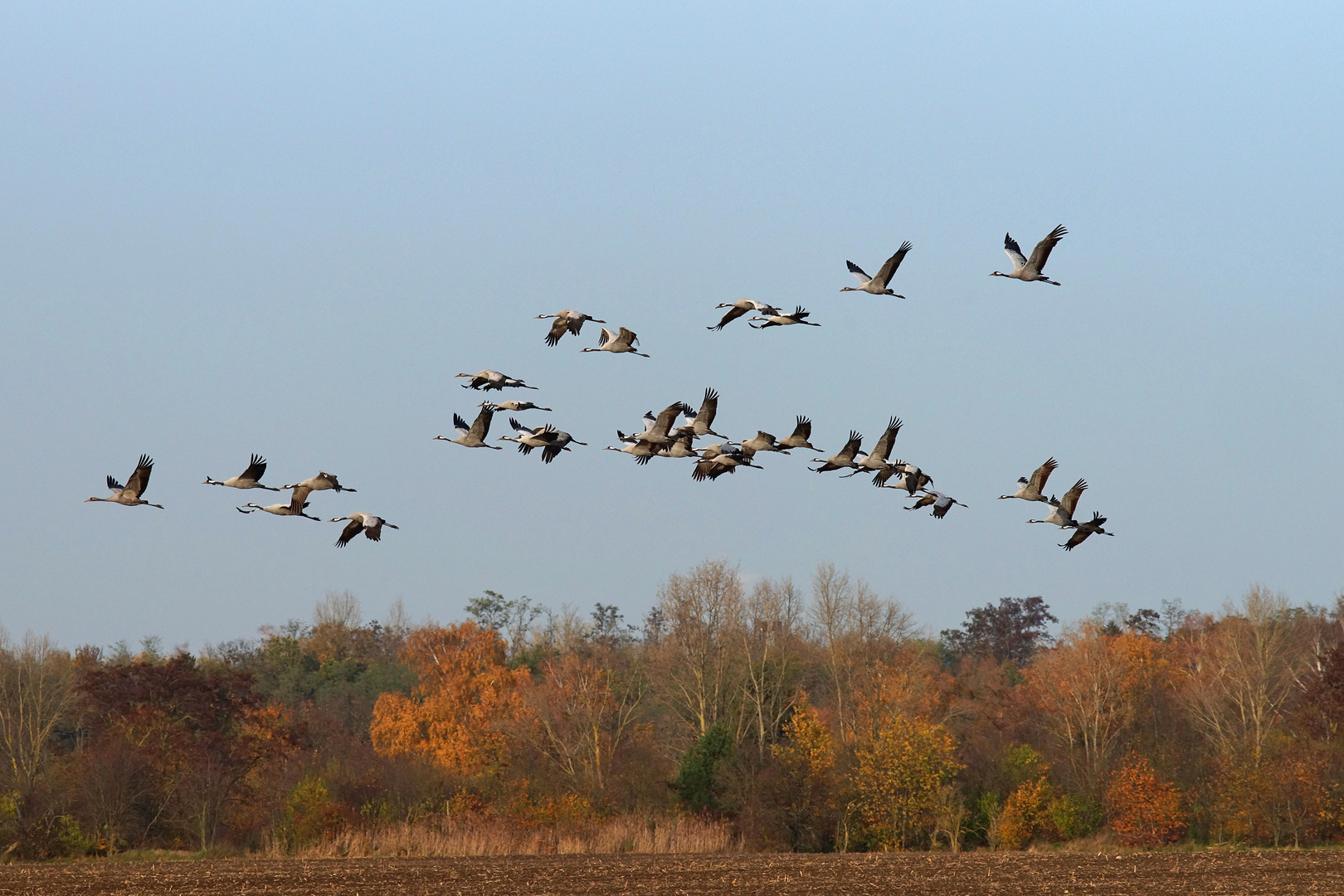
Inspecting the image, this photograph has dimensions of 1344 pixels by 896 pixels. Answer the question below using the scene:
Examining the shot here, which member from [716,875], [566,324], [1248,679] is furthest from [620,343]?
[1248,679]

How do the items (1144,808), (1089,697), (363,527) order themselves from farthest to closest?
(1089,697) → (1144,808) → (363,527)

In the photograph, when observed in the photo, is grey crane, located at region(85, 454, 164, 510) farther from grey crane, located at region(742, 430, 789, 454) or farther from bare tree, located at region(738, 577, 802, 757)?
bare tree, located at region(738, 577, 802, 757)

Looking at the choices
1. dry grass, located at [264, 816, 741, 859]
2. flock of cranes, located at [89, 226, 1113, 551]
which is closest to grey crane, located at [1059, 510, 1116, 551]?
flock of cranes, located at [89, 226, 1113, 551]

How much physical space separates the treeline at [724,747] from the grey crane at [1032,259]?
34.7m

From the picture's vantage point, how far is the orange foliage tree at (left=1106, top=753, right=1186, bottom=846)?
59344 mm

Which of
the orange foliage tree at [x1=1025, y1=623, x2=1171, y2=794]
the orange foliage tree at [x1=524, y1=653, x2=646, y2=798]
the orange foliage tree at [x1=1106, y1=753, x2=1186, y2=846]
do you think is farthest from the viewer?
the orange foliage tree at [x1=1025, y1=623, x2=1171, y2=794]

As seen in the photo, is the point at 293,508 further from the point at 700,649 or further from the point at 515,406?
the point at 700,649

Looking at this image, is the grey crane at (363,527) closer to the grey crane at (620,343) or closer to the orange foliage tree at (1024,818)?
the grey crane at (620,343)

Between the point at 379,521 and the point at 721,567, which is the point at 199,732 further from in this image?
the point at 379,521

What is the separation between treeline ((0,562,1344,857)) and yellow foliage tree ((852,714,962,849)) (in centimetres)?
10

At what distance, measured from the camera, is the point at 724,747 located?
59.8 metres

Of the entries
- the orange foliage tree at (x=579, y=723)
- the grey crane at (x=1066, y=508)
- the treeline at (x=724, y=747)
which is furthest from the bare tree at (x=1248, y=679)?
the grey crane at (x=1066, y=508)

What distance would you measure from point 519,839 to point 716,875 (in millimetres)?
13817

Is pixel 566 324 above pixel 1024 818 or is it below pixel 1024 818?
above
